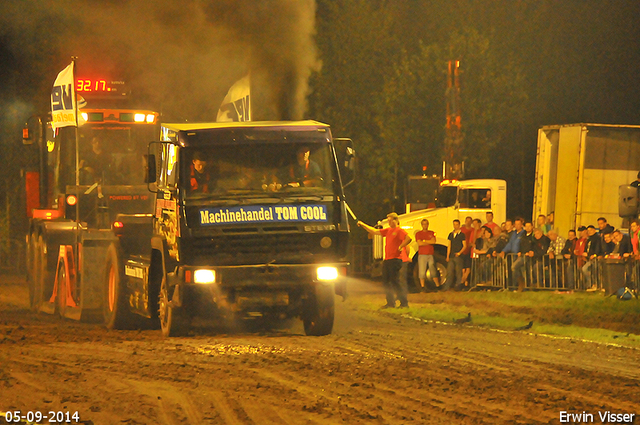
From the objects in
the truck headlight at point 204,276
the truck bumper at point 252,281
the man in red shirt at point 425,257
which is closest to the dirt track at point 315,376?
the truck bumper at point 252,281

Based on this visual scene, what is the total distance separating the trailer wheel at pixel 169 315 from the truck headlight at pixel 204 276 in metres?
0.74

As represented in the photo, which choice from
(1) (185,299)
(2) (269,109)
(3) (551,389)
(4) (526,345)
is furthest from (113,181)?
(3) (551,389)

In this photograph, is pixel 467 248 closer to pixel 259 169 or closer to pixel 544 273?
pixel 544 273

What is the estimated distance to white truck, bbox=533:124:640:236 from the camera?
2316 centimetres

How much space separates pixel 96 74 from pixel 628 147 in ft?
38.3

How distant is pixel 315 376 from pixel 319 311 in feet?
12.4

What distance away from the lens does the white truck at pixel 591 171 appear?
23.2 m

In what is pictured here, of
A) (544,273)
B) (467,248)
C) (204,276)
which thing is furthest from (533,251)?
Answer: (204,276)

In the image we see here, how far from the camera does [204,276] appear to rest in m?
13.6

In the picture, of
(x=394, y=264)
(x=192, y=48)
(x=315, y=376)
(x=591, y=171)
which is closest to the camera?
(x=315, y=376)

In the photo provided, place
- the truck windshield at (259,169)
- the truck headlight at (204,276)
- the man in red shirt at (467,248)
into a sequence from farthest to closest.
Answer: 1. the man in red shirt at (467,248)
2. the truck windshield at (259,169)
3. the truck headlight at (204,276)

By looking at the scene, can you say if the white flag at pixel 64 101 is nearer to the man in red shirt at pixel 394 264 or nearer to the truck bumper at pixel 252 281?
the truck bumper at pixel 252 281

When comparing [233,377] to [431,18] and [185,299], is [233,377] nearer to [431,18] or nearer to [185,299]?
[185,299]

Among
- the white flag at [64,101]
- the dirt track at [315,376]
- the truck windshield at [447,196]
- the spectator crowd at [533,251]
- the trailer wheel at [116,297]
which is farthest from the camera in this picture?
the truck windshield at [447,196]
